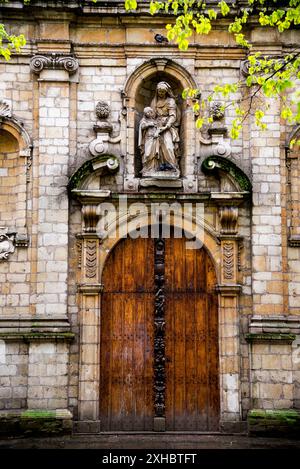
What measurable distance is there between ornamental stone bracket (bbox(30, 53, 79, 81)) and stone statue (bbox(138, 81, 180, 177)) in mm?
1500

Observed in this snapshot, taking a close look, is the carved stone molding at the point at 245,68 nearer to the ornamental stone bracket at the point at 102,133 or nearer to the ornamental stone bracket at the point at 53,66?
the ornamental stone bracket at the point at 102,133

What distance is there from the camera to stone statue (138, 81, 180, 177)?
437 inches

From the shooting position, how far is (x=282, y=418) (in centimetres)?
1039

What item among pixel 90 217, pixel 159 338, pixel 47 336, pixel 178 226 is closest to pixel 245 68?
pixel 178 226

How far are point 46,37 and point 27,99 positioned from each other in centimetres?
113

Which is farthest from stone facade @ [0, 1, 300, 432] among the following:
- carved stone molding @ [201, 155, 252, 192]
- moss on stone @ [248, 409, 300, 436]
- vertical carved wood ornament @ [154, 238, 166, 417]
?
vertical carved wood ornament @ [154, 238, 166, 417]

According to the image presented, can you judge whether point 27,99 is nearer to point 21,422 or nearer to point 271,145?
point 271,145

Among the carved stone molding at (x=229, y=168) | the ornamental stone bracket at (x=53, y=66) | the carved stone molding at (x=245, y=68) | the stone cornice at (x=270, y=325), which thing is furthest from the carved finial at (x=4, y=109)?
the stone cornice at (x=270, y=325)

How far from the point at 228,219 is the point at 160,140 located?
71.4 inches

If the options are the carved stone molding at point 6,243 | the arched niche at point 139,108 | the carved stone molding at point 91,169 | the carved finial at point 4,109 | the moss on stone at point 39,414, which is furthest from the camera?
the arched niche at point 139,108

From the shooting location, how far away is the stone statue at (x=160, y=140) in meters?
11.1

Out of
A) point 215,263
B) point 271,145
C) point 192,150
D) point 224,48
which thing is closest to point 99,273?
point 215,263

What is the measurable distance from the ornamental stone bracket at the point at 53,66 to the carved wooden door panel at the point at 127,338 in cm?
310

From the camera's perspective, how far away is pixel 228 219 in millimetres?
10953
